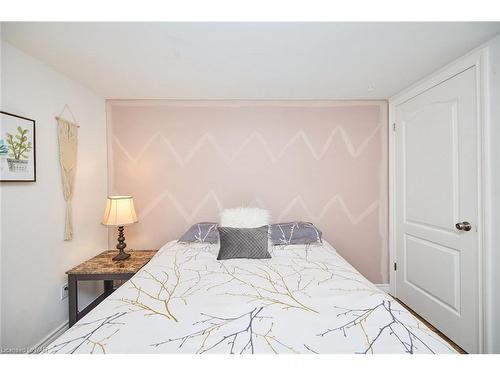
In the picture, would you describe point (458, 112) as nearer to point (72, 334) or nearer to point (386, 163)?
point (386, 163)

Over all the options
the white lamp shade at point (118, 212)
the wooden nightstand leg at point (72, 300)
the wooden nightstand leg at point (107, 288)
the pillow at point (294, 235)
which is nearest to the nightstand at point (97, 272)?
the wooden nightstand leg at point (72, 300)

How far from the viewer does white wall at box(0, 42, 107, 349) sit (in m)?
1.78

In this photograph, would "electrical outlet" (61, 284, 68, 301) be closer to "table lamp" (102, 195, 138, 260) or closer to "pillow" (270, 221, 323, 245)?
"table lamp" (102, 195, 138, 260)

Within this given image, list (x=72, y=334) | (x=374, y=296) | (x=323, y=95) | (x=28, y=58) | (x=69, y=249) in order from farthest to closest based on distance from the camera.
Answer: (x=323, y=95) → (x=69, y=249) → (x=28, y=58) → (x=374, y=296) → (x=72, y=334)

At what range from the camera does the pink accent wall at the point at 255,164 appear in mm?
2992

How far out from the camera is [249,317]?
4.10ft

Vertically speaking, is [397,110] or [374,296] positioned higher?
[397,110]

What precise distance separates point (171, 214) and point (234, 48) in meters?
1.89

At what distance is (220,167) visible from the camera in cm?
302

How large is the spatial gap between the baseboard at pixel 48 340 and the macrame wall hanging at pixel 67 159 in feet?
2.42

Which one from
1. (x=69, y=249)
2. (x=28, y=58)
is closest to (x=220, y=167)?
(x=69, y=249)

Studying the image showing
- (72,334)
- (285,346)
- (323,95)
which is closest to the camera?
(285,346)

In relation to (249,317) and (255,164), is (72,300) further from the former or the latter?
(255,164)

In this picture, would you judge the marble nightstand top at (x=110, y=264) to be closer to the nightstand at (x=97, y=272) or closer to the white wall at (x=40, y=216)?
the nightstand at (x=97, y=272)
